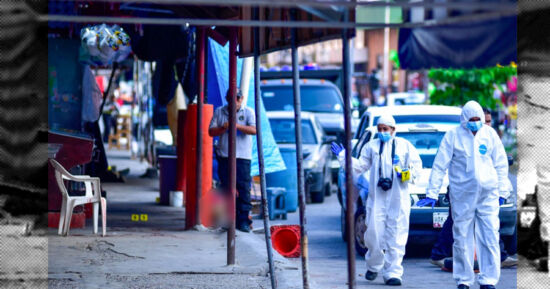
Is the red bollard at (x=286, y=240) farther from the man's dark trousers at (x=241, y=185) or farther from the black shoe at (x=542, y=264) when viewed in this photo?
the black shoe at (x=542, y=264)

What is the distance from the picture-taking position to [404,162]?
980 cm

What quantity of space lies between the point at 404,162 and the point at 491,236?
54.3 inches

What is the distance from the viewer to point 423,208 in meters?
11.0

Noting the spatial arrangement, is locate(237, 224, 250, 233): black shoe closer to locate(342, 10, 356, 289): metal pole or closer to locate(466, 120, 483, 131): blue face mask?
locate(466, 120, 483, 131): blue face mask

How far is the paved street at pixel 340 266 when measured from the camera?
9.43m

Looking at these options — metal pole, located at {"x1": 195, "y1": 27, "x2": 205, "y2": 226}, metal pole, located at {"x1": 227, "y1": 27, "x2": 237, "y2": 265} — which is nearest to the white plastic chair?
metal pole, located at {"x1": 195, "y1": 27, "x2": 205, "y2": 226}

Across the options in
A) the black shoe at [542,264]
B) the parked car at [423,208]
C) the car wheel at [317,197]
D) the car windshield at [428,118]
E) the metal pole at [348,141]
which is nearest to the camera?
the metal pole at [348,141]

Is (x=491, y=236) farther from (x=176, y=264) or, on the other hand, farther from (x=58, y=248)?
(x=58, y=248)

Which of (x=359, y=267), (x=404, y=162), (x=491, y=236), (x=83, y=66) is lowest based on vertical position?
(x=359, y=267)

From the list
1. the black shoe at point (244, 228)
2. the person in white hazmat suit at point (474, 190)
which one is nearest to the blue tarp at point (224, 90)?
the black shoe at point (244, 228)

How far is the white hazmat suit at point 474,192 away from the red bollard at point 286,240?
2269mm

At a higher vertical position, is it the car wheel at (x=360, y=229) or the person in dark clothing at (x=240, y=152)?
the person in dark clothing at (x=240, y=152)

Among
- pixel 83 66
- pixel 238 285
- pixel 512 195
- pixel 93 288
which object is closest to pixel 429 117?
pixel 512 195

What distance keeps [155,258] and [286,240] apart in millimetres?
1748
